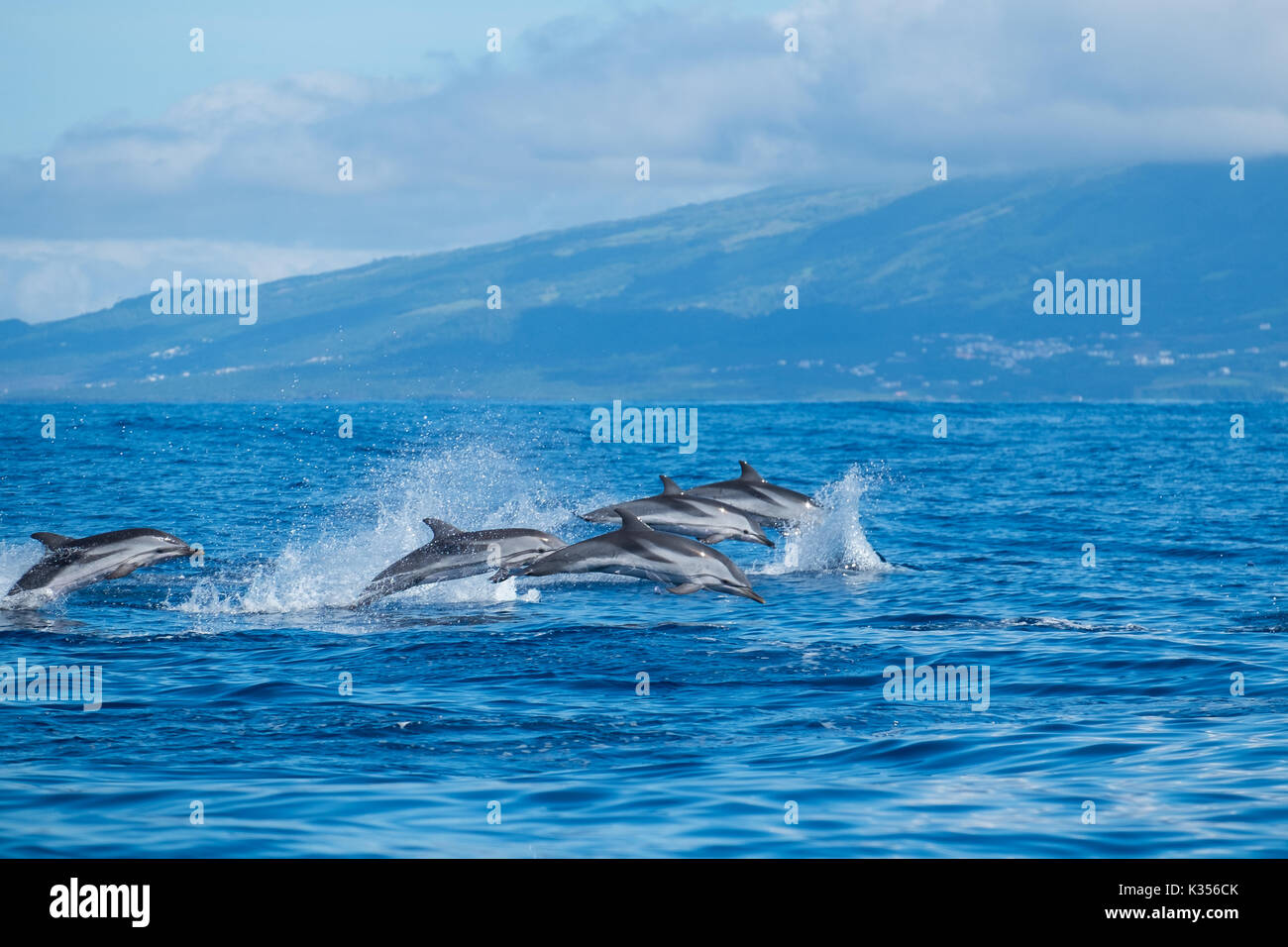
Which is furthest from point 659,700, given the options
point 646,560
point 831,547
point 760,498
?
point 831,547

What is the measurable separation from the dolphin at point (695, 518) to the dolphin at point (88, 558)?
6.67 meters

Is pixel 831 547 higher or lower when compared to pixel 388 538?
lower

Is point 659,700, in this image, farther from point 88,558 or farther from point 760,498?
point 760,498

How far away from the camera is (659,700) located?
617 inches

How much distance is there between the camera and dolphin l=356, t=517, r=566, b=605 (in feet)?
71.4

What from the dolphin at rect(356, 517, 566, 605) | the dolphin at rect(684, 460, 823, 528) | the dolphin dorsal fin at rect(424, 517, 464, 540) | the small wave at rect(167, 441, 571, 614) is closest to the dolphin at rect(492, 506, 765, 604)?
the dolphin at rect(356, 517, 566, 605)

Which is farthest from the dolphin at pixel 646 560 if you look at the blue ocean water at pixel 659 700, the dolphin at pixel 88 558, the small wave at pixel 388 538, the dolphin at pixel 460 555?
the dolphin at pixel 88 558

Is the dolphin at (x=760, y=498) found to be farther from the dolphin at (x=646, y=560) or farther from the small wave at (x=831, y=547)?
the dolphin at (x=646, y=560)

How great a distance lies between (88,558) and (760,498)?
1066cm

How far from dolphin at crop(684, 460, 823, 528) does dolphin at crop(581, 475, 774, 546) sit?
0.79m

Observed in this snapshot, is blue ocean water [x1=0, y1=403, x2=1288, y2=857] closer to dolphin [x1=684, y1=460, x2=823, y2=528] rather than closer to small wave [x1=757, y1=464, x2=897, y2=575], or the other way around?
small wave [x1=757, y1=464, x2=897, y2=575]
